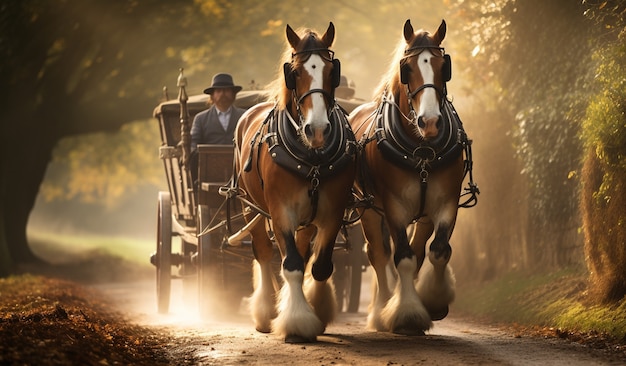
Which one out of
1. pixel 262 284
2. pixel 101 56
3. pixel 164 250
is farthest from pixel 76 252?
pixel 262 284

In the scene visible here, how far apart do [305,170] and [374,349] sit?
1.54 meters

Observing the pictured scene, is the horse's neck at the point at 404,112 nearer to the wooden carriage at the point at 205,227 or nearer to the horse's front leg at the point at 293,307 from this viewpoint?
the horse's front leg at the point at 293,307

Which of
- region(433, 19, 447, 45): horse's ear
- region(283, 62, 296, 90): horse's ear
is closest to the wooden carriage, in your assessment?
region(283, 62, 296, 90): horse's ear

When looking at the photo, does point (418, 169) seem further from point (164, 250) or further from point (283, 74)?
point (164, 250)

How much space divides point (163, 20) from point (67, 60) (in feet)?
7.90

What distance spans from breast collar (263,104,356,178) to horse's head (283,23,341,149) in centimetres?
9

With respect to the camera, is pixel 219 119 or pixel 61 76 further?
pixel 61 76

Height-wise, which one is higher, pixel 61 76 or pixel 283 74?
pixel 61 76

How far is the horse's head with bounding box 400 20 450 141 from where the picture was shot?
27.1ft

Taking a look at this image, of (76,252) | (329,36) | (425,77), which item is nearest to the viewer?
(425,77)

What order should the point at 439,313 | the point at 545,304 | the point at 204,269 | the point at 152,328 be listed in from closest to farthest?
the point at 439,313 < the point at 152,328 < the point at 545,304 < the point at 204,269

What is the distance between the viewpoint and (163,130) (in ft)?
44.6

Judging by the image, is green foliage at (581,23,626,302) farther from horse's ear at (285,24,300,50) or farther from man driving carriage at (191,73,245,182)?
man driving carriage at (191,73,245,182)

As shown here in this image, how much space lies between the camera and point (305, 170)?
8352 millimetres
